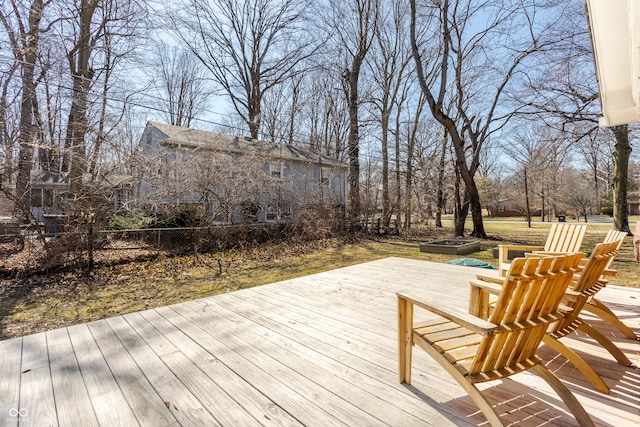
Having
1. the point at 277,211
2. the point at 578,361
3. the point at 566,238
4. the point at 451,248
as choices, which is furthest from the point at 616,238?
the point at 277,211

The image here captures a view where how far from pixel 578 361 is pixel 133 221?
9.11 m

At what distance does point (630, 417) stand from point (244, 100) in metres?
18.2

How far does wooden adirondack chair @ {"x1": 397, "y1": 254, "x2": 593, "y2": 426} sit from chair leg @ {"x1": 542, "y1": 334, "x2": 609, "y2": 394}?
0.68 ft

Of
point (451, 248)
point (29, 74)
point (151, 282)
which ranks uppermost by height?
point (29, 74)

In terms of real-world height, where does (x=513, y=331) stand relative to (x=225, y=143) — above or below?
below

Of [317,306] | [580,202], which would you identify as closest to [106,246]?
[317,306]

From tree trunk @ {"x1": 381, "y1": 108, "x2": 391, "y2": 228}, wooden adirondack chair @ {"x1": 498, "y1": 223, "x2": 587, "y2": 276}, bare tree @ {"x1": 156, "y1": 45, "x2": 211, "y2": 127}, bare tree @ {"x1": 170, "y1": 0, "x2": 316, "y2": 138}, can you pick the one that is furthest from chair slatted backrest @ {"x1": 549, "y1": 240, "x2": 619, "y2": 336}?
bare tree @ {"x1": 156, "y1": 45, "x2": 211, "y2": 127}

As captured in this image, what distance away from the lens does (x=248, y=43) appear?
15766 mm

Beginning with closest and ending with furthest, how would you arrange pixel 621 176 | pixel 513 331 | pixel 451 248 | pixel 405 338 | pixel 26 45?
pixel 513 331, pixel 405 338, pixel 26 45, pixel 451 248, pixel 621 176

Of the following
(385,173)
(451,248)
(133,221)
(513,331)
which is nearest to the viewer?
(513,331)

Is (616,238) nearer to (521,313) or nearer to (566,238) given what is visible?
(566,238)

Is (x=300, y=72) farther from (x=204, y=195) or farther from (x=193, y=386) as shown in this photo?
(x=193, y=386)

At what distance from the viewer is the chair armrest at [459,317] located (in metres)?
1.39

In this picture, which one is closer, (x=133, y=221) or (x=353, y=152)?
(x=133, y=221)
